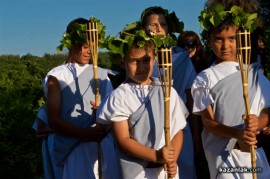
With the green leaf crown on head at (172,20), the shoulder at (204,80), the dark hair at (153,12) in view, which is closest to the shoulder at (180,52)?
the green leaf crown on head at (172,20)

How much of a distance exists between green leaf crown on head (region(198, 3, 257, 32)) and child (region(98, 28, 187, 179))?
1.58 ft

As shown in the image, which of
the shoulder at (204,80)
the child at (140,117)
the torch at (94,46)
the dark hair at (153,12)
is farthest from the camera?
the dark hair at (153,12)

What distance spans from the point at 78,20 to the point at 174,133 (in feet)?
5.47

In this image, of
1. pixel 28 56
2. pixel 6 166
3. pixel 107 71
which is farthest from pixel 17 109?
pixel 28 56

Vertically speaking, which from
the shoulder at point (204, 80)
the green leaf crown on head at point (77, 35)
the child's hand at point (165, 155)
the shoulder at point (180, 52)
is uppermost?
the green leaf crown on head at point (77, 35)

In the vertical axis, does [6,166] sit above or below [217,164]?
below

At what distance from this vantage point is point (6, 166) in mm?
9016

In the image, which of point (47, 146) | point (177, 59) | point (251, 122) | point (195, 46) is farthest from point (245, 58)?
point (47, 146)

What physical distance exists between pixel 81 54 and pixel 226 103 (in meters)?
1.55

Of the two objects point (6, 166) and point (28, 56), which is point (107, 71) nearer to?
point (6, 166)

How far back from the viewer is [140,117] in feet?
12.3

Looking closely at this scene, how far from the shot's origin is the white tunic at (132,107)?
3.74 meters

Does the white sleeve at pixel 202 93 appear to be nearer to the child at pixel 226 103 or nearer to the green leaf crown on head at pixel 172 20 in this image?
the child at pixel 226 103

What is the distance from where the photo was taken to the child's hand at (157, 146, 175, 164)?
3586 millimetres
